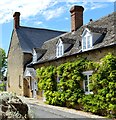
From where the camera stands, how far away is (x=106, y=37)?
17.0m

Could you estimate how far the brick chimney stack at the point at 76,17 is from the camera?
81.3 ft

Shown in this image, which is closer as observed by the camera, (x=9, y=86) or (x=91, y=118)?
(x=91, y=118)

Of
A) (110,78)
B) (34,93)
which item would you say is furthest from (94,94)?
(34,93)

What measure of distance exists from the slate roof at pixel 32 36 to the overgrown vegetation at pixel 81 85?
9.77 metres

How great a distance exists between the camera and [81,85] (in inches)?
696

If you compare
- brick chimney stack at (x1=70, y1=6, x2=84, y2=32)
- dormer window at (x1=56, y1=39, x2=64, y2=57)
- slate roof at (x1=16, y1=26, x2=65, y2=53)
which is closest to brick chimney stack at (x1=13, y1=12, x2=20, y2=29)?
slate roof at (x1=16, y1=26, x2=65, y2=53)

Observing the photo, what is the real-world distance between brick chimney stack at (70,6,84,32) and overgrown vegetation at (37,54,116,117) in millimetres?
5042

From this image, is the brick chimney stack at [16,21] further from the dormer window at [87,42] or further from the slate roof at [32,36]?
the dormer window at [87,42]

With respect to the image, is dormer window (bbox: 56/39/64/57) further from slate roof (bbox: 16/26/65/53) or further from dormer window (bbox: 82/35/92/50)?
slate roof (bbox: 16/26/65/53)

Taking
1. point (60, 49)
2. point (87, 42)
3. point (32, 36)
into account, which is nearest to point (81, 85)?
point (87, 42)

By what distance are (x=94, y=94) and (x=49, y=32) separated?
24075 mm

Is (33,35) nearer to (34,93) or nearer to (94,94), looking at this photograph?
(34,93)

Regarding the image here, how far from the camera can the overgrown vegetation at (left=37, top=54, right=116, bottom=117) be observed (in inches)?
565

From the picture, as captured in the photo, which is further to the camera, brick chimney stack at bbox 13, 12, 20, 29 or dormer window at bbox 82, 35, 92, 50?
brick chimney stack at bbox 13, 12, 20, 29
